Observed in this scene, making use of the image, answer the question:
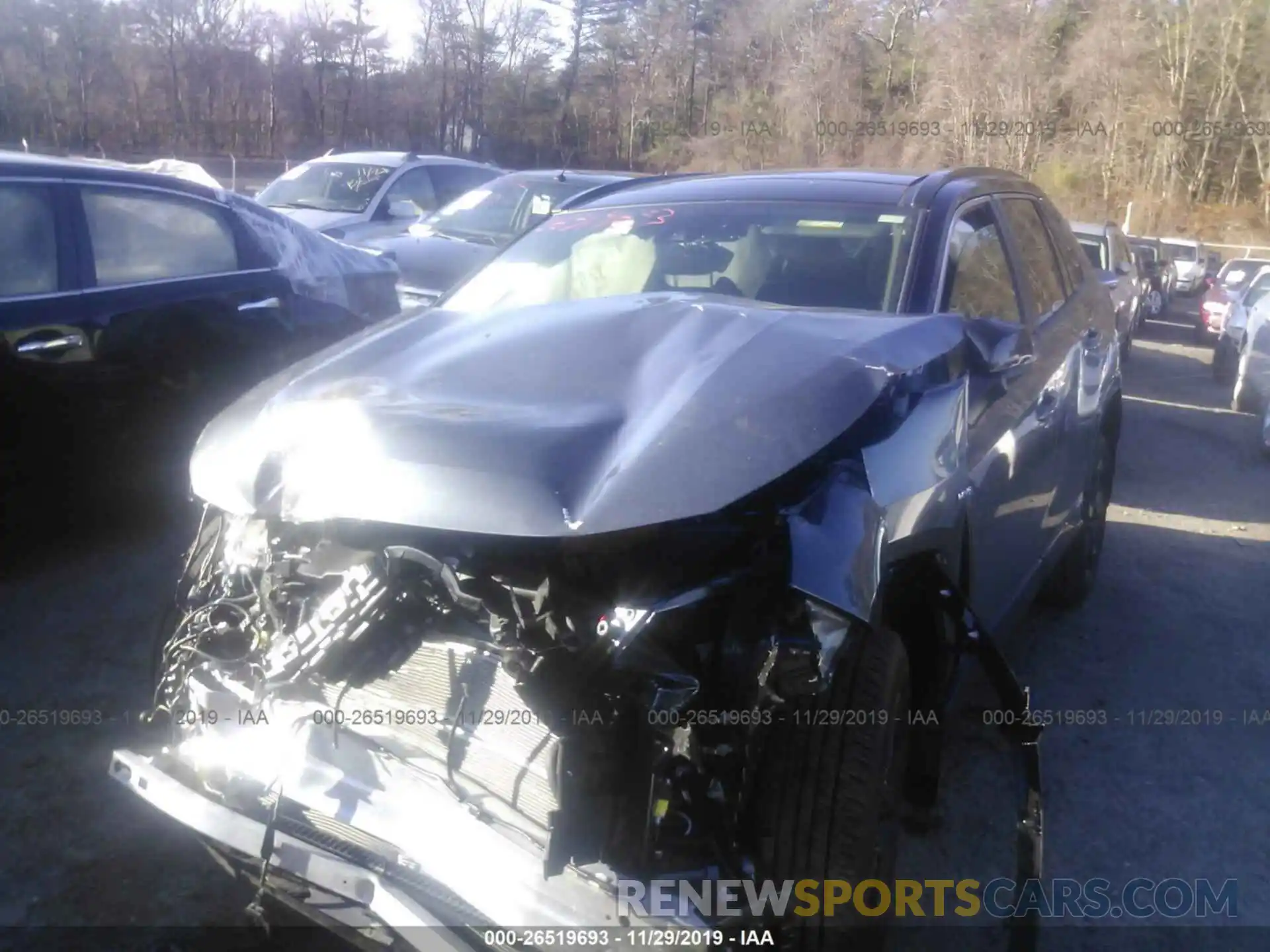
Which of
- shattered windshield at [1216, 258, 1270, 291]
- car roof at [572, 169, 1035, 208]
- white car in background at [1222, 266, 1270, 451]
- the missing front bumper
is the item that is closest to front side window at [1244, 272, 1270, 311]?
white car in background at [1222, 266, 1270, 451]

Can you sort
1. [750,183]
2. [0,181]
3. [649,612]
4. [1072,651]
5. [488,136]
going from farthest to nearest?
[488,136] < [1072,651] < [0,181] < [750,183] < [649,612]

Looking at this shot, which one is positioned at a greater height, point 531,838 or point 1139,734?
point 531,838

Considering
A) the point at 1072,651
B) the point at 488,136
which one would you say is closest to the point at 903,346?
the point at 1072,651

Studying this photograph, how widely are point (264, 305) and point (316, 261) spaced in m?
0.60

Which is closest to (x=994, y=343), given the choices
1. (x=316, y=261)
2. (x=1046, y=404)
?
(x=1046, y=404)

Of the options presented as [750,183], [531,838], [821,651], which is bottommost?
[531,838]

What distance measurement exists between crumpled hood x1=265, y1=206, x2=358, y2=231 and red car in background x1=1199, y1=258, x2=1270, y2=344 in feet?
35.2

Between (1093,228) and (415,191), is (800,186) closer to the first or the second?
(415,191)

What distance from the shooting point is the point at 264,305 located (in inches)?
210

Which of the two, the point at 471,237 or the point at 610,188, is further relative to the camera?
the point at 471,237

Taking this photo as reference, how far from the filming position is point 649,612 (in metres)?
2.05

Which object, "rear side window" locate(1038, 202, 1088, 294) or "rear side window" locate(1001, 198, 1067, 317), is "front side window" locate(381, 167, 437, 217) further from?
"rear side window" locate(1001, 198, 1067, 317)

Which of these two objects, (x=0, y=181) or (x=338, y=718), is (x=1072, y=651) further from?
(x=0, y=181)

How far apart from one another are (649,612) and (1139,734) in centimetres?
273
